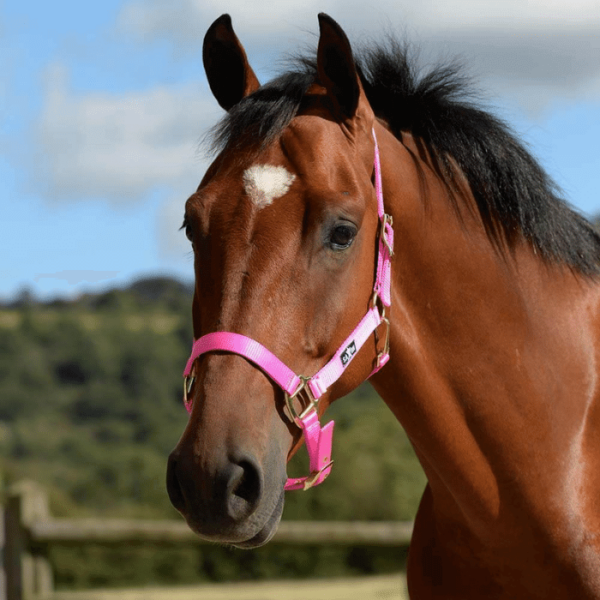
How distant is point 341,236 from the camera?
2486 mm

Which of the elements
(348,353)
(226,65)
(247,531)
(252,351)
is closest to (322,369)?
(348,353)

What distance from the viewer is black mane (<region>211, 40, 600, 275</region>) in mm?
2924

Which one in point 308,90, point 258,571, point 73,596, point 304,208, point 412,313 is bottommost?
point 258,571

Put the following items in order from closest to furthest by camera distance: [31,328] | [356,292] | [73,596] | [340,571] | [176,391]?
[356,292] < [73,596] < [340,571] < [176,391] < [31,328]

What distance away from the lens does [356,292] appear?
8.39ft

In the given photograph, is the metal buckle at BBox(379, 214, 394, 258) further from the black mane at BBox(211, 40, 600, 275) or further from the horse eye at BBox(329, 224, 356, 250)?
the black mane at BBox(211, 40, 600, 275)

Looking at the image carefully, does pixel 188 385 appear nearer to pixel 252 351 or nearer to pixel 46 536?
pixel 252 351

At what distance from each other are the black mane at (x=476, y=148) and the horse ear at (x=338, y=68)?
0.29 ft

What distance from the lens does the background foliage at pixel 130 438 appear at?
15641 mm

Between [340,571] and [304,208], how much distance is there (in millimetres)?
13160

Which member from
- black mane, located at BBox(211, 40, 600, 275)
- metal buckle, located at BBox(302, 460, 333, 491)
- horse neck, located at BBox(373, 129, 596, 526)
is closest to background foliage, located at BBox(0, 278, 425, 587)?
black mane, located at BBox(211, 40, 600, 275)

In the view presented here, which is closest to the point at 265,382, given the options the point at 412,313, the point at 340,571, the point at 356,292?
the point at 356,292

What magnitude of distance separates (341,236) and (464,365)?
25.3 inches

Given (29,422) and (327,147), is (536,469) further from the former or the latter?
(29,422)
